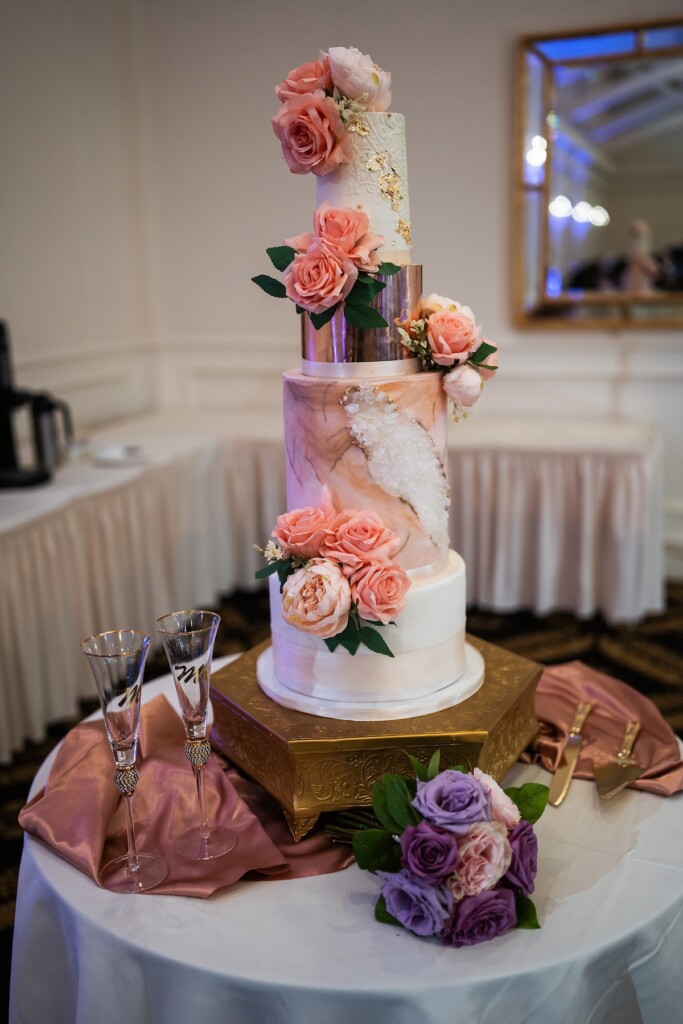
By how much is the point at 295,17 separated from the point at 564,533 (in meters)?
2.76

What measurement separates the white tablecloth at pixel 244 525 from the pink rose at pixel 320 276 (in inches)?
68.3

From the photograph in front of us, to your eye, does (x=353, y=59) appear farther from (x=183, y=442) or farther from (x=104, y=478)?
(x=183, y=442)

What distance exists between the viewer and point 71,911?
1.11 meters

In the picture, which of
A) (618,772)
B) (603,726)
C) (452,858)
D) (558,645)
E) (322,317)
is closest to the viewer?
(452,858)

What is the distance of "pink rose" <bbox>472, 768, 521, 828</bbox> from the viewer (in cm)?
109

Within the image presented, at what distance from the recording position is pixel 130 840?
1.18 meters

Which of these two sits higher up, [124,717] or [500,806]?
[124,717]

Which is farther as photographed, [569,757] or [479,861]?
[569,757]

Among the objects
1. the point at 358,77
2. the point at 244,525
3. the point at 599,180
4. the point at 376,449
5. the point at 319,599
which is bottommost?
the point at 244,525

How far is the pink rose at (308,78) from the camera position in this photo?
3.98 ft

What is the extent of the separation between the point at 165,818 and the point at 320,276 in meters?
0.80

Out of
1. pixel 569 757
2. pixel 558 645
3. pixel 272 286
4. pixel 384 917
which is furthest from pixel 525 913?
pixel 558 645

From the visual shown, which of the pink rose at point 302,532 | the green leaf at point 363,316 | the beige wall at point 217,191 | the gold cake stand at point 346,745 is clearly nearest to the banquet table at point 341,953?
the gold cake stand at point 346,745

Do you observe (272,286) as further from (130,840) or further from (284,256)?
A: (130,840)
